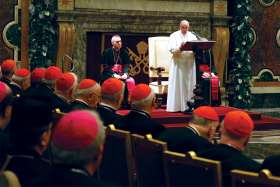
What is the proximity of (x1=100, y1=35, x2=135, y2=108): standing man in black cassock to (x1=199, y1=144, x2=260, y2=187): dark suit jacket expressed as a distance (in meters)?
6.68

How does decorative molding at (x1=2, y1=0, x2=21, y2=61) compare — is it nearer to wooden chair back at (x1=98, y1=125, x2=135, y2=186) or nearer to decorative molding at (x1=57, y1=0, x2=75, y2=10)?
decorative molding at (x1=57, y1=0, x2=75, y2=10)

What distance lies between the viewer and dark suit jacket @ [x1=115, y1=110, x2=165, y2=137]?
429 cm

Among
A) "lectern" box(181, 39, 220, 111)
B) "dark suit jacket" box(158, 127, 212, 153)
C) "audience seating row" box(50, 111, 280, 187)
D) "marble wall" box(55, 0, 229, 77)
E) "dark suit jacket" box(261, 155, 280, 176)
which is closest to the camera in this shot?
"audience seating row" box(50, 111, 280, 187)

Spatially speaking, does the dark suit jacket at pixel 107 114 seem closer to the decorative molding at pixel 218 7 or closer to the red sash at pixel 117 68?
the red sash at pixel 117 68

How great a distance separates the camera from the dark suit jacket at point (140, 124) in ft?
14.1

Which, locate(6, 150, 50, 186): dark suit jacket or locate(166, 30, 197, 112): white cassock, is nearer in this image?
locate(6, 150, 50, 186): dark suit jacket

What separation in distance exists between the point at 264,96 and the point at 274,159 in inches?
399

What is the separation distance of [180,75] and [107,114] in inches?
181

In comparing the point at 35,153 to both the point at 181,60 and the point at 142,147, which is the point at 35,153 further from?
the point at 181,60

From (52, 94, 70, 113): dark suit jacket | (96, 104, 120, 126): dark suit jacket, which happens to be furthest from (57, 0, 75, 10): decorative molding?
(96, 104, 120, 126): dark suit jacket

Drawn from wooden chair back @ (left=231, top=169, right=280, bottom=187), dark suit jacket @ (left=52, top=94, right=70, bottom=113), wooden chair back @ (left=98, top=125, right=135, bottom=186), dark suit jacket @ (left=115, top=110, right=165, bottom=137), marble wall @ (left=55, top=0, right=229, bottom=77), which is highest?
marble wall @ (left=55, top=0, right=229, bottom=77)

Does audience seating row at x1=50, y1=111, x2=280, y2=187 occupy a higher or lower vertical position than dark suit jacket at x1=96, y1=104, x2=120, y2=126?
lower

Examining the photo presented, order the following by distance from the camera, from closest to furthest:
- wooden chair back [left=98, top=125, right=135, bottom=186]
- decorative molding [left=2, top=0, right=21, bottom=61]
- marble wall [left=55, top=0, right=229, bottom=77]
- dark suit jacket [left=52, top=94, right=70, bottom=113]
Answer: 1. wooden chair back [left=98, top=125, right=135, bottom=186]
2. dark suit jacket [left=52, top=94, right=70, bottom=113]
3. decorative molding [left=2, top=0, right=21, bottom=61]
4. marble wall [left=55, top=0, right=229, bottom=77]

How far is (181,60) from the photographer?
9297 millimetres
